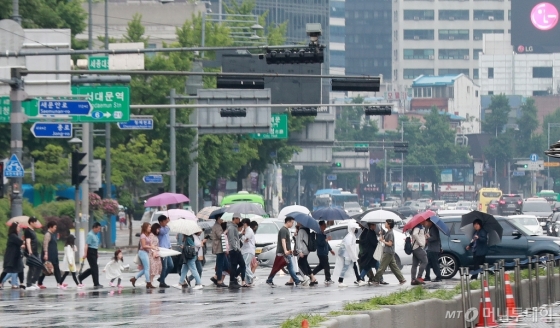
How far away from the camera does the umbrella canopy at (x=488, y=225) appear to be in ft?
98.1

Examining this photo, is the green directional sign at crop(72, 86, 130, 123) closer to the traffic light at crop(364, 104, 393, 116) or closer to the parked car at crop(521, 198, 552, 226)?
the traffic light at crop(364, 104, 393, 116)

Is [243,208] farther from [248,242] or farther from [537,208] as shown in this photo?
[537,208]

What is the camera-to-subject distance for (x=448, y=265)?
110 ft

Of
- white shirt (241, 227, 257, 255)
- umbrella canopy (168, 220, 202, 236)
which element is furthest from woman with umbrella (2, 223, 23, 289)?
white shirt (241, 227, 257, 255)

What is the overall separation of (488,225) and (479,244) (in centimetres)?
70

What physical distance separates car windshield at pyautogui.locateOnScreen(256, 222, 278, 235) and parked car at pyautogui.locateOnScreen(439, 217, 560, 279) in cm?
1134

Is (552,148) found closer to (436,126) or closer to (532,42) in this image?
(436,126)

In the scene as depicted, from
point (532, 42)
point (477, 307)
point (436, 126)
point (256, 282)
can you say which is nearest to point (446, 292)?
point (477, 307)

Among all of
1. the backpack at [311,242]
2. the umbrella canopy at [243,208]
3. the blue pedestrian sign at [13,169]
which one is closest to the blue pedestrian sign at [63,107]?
the blue pedestrian sign at [13,169]

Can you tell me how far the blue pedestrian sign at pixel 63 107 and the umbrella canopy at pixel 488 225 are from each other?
37.1 ft

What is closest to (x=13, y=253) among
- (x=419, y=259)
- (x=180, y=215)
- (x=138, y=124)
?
(x=180, y=215)

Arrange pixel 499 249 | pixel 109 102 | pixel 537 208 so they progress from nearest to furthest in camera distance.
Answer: pixel 499 249 → pixel 109 102 → pixel 537 208

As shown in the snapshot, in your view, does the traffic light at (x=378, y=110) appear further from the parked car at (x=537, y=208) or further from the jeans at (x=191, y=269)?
the parked car at (x=537, y=208)

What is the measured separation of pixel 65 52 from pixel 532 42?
168 metres
